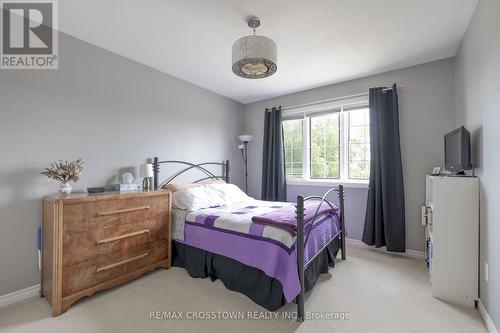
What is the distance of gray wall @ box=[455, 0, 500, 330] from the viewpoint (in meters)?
1.58

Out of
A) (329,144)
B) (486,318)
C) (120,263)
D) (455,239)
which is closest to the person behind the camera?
(486,318)

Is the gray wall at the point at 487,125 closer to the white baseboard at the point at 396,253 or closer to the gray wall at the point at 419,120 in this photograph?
the gray wall at the point at 419,120

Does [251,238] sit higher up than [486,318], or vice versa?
[251,238]

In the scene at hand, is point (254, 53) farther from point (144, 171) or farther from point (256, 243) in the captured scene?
point (144, 171)

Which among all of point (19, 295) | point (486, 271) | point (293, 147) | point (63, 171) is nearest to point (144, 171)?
point (63, 171)

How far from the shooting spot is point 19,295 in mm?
2029

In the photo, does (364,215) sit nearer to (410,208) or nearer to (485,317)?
(410,208)

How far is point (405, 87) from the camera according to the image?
3088 millimetres

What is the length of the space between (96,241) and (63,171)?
28.4 inches

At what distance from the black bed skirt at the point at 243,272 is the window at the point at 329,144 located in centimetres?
131

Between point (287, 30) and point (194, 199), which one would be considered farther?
point (194, 199)

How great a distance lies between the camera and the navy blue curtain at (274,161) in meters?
4.11

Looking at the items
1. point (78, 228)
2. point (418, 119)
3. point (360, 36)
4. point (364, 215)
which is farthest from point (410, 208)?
point (78, 228)

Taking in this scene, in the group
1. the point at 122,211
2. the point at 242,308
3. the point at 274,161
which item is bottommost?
the point at 242,308
